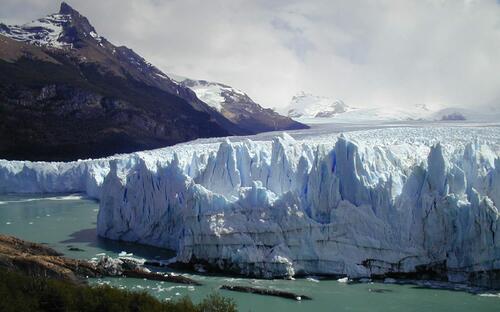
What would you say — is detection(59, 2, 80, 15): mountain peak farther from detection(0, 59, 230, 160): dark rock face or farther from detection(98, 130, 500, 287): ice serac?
detection(98, 130, 500, 287): ice serac

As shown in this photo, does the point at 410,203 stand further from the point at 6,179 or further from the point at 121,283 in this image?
the point at 6,179

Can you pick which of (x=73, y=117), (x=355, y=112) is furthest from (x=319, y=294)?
(x=355, y=112)

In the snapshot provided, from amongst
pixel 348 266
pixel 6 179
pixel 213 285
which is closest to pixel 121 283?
pixel 213 285

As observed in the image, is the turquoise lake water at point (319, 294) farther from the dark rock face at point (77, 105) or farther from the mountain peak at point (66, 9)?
the mountain peak at point (66, 9)

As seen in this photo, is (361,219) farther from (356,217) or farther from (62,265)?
(62,265)

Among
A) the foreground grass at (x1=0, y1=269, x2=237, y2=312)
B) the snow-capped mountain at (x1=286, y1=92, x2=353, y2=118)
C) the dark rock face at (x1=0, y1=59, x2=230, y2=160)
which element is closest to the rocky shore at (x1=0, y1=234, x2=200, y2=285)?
the foreground grass at (x1=0, y1=269, x2=237, y2=312)

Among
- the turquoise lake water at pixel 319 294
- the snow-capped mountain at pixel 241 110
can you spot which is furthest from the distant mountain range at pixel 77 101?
the turquoise lake water at pixel 319 294

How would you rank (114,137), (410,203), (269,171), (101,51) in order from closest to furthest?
(410,203), (269,171), (114,137), (101,51)
